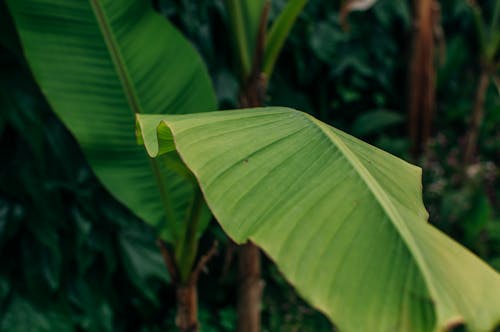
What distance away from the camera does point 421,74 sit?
2.49 meters

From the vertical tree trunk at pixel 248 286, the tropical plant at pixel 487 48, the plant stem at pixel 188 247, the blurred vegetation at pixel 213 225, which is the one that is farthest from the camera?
the tropical plant at pixel 487 48

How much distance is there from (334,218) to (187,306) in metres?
0.59

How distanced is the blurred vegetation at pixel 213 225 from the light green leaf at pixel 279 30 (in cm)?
60

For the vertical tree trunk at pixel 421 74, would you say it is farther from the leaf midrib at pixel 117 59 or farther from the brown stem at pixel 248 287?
the leaf midrib at pixel 117 59

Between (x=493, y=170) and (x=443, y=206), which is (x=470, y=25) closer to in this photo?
(x=493, y=170)

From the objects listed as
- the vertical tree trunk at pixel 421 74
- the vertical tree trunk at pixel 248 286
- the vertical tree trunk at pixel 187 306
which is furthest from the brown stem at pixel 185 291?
the vertical tree trunk at pixel 421 74

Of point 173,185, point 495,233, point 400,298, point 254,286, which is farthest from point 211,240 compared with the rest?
point 400,298

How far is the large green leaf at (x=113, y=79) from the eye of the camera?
1093 millimetres

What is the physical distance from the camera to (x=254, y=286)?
1.26 m

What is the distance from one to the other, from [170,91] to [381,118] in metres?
1.59

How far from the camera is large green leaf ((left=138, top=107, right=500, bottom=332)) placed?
51 centimetres

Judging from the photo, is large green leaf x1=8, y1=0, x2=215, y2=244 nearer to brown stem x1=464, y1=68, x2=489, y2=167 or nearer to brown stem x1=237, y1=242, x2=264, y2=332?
brown stem x1=237, y1=242, x2=264, y2=332

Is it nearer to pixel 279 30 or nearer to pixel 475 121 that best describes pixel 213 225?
pixel 279 30

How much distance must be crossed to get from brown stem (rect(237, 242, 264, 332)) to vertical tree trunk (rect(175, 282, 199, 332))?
0.55 feet
